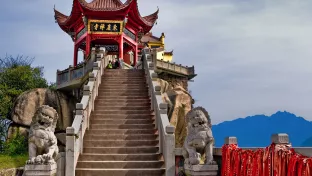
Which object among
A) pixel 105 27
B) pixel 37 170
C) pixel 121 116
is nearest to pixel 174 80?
pixel 105 27

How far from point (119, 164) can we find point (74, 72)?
9.49 metres

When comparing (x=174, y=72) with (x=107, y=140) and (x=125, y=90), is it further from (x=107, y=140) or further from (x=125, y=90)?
(x=107, y=140)

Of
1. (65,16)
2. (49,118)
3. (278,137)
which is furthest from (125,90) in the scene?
(65,16)

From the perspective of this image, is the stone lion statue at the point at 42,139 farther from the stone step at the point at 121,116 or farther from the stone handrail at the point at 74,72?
the stone handrail at the point at 74,72

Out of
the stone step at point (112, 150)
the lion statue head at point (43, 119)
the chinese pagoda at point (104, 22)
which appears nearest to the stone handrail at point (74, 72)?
the chinese pagoda at point (104, 22)

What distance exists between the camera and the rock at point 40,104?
15891mm

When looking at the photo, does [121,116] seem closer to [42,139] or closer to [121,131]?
[121,131]

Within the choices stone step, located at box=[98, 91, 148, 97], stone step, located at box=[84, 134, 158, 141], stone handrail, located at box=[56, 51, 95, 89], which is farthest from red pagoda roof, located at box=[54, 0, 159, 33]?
stone step, located at box=[84, 134, 158, 141]

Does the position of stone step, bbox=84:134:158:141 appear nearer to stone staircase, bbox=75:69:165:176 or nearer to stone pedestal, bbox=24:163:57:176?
stone staircase, bbox=75:69:165:176

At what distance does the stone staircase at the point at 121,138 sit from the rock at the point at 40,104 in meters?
4.80

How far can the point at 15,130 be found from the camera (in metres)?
15.6

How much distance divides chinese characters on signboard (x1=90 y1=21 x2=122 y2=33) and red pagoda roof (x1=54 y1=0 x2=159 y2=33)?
0.43 meters

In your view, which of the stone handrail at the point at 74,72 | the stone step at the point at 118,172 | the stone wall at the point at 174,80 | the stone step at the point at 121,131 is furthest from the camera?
the stone wall at the point at 174,80

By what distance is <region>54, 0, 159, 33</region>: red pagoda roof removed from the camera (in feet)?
66.8
